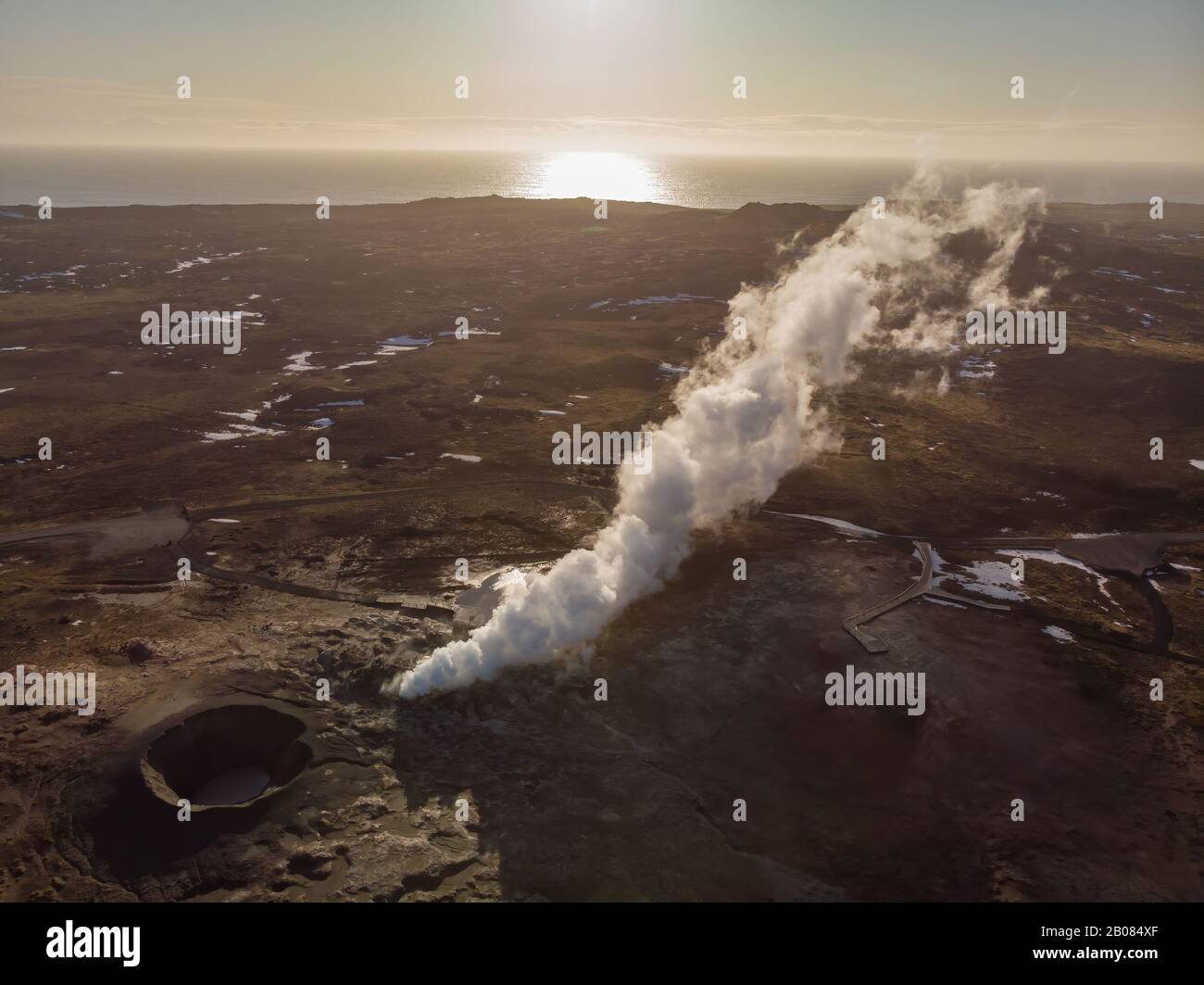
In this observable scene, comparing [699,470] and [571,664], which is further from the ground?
[699,470]

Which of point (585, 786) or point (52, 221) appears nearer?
point (585, 786)

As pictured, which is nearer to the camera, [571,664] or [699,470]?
[571,664]

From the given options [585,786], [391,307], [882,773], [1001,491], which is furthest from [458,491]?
[391,307]

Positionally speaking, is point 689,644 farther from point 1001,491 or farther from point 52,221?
point 52,221

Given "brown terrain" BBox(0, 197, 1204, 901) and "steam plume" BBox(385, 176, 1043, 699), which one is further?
"steam plume" BBox(385, 176, 1043, 699)

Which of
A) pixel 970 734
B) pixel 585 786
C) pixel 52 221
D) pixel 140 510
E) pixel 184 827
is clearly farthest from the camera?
pixel 52 221

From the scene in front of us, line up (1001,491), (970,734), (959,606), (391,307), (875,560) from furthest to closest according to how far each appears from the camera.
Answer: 1. (391,307)
2. (1001,491)
3. (875,560)
4. (959,606)
5. (970,734)

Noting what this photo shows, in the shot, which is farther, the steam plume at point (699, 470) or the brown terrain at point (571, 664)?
the steam plume at point (699, 470)

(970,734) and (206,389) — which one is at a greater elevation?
(206,389)
